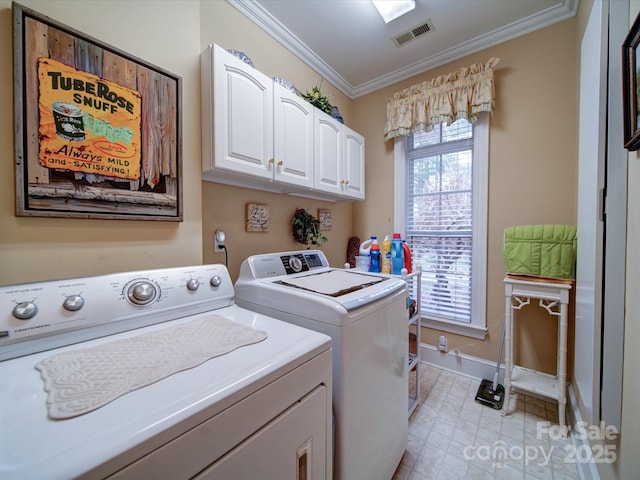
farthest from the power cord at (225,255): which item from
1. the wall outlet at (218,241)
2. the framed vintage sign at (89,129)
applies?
the framed vintage sign at (89,129)

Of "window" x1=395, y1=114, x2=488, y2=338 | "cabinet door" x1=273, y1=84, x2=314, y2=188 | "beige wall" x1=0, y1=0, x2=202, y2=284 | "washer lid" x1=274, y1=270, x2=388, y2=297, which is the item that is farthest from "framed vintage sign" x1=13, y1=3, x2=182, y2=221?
"window" x1=395, y1=114, x2=488, y2=338

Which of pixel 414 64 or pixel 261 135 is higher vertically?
pixel 414 64

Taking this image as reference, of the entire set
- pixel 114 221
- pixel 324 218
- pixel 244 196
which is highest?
pixel 244 196

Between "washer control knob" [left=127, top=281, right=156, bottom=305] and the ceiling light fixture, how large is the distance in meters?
2.17

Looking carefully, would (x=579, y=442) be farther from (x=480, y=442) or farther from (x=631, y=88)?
(x=631, y=88)

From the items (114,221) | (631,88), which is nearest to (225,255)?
(114,221)

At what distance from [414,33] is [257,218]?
1935 millimetres

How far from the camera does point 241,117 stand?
4.45ft

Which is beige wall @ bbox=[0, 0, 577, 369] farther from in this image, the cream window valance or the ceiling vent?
the ceiling vent

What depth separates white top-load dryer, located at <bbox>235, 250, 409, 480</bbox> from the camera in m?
0.93

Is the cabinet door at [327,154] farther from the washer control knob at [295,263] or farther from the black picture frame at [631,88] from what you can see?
the black picture frame at [631,88]

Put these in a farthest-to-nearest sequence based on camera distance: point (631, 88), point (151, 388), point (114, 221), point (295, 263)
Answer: point (295, 263) → point (114, 221) → point (631, 88) → point (151, 388)

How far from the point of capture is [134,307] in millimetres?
899

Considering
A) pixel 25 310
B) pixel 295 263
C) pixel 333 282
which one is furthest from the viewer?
pixel 295 263
